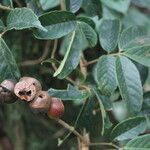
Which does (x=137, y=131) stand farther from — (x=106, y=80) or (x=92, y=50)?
(x=92, y=50)

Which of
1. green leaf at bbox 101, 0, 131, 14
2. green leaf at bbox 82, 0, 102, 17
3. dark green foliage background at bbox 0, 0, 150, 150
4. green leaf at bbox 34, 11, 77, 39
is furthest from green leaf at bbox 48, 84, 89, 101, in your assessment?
green leaf at bbox 101, 0, 131, 14

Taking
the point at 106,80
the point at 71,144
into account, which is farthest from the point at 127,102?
the point at 71,144

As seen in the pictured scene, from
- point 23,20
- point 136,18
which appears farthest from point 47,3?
point 136,18

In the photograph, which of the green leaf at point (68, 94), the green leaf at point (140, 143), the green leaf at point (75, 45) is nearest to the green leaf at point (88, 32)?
the green leaf at point (75, 45)

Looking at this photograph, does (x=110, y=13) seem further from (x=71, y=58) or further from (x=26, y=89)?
(x=26, y=89)

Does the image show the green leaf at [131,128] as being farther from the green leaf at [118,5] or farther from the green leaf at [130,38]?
the green leaf at [118,5]

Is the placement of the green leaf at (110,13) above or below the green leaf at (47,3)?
below
